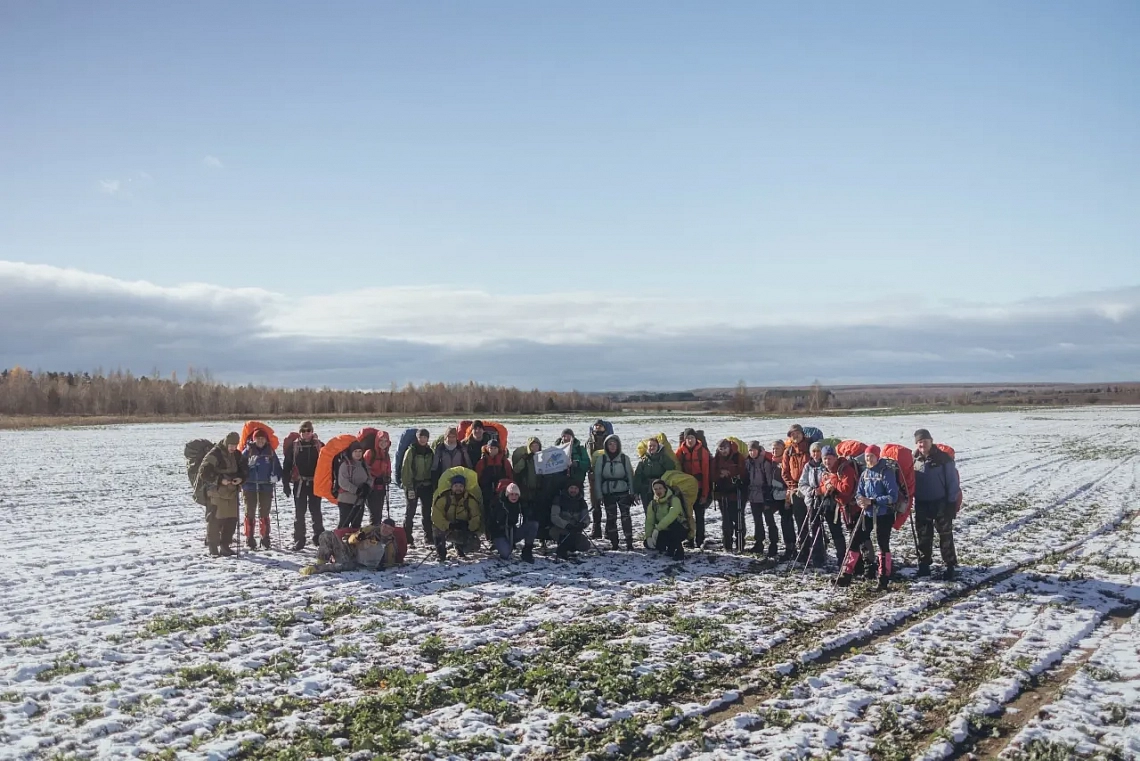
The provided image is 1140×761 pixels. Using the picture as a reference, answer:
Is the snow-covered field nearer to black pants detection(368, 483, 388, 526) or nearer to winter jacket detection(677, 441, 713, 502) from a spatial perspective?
black pants detection(368, 483, 388, 526)

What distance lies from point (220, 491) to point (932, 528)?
34.2 feet

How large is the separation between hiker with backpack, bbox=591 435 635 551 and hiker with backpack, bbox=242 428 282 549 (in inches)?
207

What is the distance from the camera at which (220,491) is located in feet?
41.0

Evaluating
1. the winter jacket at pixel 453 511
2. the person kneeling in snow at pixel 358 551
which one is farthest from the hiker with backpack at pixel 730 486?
the person kneeling in snow at pixel 358 551

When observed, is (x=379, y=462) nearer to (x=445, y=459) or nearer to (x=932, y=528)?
(x=445, y=459)

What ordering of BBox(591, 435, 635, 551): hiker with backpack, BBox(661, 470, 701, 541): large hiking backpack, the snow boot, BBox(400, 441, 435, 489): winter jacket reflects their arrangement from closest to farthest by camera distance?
the snow boot → BBox(661, 470, 701, 541): large hiking backpack → BBox(400, 441, 435, 489): winter jacket → BBox(591, 435, 635, 551): hiker with backpack

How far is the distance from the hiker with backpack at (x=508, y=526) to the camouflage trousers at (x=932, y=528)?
5555 millimetres

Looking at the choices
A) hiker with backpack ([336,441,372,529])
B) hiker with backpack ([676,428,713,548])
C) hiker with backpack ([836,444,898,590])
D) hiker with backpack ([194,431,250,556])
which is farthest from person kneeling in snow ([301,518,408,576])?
hiker with backpack ([836,444,898,590])

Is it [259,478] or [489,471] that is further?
[259,478]

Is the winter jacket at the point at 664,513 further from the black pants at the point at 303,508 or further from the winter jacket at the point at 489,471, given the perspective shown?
the black pants at the point at 303,508

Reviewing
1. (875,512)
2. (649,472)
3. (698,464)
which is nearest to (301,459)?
(649,472)

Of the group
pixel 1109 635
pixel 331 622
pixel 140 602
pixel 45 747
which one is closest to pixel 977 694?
pixel 1109 635

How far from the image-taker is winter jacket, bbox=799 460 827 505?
38.7ft

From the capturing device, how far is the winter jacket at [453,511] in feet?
40.4
